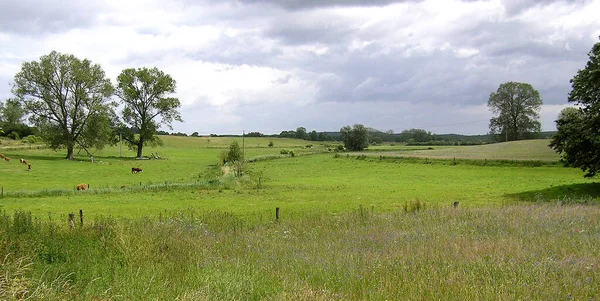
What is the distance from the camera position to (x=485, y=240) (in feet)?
32.2

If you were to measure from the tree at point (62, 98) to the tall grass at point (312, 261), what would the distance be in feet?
229

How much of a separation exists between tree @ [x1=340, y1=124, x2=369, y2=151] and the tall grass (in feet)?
358

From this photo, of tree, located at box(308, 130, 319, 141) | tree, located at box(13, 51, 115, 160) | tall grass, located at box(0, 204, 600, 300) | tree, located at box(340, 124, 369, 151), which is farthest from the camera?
tree, located at box(308, 130, 319, 141)

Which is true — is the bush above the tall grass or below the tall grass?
above

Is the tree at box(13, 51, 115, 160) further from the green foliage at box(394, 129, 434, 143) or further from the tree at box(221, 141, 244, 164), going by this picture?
the green foliage at box(394, 129, 434, 143)

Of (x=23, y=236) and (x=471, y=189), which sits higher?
(x=23, y=236)

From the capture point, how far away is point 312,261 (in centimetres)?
828

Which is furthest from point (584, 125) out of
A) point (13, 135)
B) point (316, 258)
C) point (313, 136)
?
point (313, 136)

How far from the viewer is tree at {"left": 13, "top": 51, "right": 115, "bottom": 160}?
7019 cm

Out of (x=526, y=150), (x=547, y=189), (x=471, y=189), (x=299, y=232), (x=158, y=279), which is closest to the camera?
(x=158, y=279)

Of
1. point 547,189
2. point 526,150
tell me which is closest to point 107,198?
point 547,189

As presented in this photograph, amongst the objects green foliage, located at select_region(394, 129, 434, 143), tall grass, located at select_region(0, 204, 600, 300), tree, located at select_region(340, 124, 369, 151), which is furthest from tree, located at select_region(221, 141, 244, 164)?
green foliage, located at select_region(394, 129, 434, 143)

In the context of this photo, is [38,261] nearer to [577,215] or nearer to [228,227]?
[228,227]

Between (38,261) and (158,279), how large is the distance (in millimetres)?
2984
